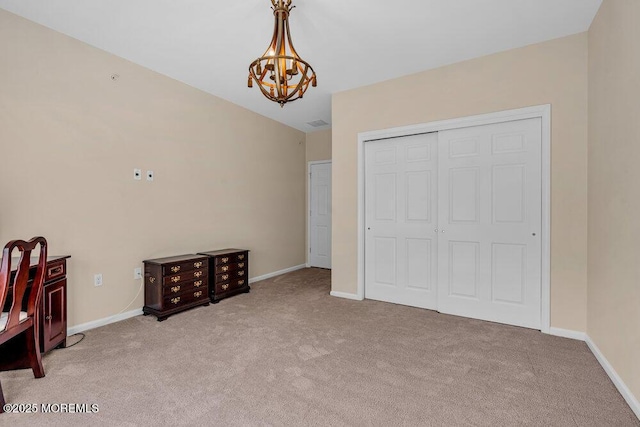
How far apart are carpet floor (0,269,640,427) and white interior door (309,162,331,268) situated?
285 cm

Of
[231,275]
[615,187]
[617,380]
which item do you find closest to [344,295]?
[231,275]

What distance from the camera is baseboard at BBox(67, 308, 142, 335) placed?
283 centimetres

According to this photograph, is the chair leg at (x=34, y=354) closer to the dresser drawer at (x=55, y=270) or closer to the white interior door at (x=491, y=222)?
the dresser drawer at (x=55, y=270)

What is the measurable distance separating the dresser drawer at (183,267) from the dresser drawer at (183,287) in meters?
0.14

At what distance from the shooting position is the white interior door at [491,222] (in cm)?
296

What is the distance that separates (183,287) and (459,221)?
3121 millimetres

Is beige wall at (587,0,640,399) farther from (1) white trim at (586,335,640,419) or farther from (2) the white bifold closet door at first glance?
(2) the white bifold closet door

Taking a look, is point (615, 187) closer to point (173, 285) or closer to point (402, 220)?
point (402, 220)

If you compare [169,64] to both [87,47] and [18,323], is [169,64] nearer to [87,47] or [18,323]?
[87,47]

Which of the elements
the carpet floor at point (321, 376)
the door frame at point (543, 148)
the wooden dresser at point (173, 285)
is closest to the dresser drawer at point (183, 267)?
the wooden dresser at point (173, 285)

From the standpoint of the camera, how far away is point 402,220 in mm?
3711

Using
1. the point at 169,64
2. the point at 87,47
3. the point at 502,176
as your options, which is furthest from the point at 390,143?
the point at 87,47

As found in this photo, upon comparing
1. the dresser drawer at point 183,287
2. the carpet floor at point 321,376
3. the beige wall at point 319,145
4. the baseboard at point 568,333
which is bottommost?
the carpet floor at point 321,376

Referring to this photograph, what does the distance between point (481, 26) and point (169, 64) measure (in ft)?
10.3
